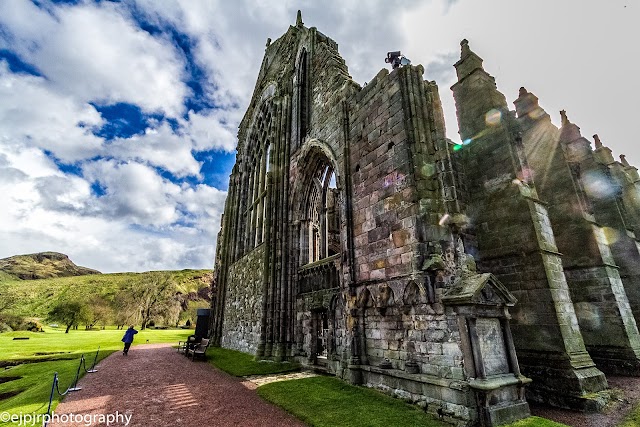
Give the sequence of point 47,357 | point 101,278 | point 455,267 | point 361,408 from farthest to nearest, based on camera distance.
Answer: point 101,278 → point 47,357 → point 455,267 → point 361,408

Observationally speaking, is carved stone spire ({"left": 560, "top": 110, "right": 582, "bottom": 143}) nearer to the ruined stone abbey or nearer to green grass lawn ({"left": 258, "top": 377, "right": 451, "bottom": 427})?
the ruined stone abbey

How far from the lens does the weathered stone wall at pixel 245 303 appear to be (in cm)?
1562

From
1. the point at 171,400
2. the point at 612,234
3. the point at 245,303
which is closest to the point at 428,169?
the point at 171,400

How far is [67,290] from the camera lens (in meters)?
61.8

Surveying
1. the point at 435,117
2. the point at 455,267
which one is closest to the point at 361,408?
the point at 455,267

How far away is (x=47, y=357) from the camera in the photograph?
1606cm

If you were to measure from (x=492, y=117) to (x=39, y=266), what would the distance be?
148432 millimetres

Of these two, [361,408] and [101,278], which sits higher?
[101,278]

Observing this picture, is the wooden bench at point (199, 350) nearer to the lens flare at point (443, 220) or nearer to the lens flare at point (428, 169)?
the lens flare at point (443, 220)

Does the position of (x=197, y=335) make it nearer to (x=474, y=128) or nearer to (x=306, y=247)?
(x=306, y=247)

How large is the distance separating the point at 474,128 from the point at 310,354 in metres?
10.1

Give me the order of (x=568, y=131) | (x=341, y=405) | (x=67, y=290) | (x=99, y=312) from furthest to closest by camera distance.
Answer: (x=67, y=290), (x=99, y=312), (x=568, y=131), (x=341, y=405)

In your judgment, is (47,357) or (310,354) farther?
(47,357)

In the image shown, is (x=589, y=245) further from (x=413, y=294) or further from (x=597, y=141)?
(x=597, y=141)
